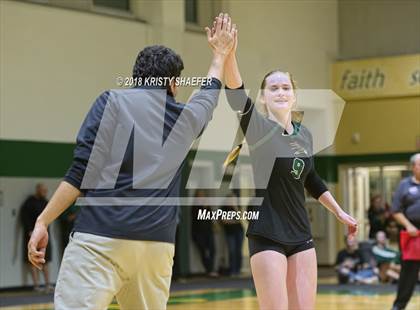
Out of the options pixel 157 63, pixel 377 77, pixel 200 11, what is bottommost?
pixel 157 63

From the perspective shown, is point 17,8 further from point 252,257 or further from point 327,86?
point 252,257

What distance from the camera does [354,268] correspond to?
19.8 m

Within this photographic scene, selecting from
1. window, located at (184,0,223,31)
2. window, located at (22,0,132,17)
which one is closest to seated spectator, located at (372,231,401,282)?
window, located at (184,0,223,31)

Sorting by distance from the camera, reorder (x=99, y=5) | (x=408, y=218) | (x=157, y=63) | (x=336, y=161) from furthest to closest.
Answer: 1. (x=336, y=161)
2. (x=99, y=5)
3. (x=408, y=218)
4. (x=157, y=63)

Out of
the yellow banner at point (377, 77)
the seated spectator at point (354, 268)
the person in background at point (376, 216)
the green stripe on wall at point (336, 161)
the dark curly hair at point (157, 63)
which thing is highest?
the yellow banner at point (377, 77)

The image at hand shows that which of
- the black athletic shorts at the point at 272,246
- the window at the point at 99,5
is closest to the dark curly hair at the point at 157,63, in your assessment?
the black athletic shorts at the point at 272,246

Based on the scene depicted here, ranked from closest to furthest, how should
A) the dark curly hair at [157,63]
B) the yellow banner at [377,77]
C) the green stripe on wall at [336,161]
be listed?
1. the dark curly hair at [157,63]
2. the yellow banner at [377,77]
3. the green stripe on wall at [336,161]

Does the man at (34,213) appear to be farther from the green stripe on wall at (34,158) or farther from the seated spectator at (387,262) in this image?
the seated spectator at (387,262)

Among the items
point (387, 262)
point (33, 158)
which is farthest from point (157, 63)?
point (387, 262)

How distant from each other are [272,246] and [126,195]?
1.68 m

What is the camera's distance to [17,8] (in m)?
18.0

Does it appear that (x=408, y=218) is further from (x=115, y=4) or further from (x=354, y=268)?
(x=115, y=4)

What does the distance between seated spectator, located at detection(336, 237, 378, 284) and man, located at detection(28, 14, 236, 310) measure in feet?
49.5

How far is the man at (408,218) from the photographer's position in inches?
487
